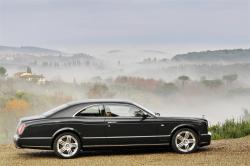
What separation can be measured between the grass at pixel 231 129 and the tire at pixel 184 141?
551 cm

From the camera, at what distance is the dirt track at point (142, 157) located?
52.9ft

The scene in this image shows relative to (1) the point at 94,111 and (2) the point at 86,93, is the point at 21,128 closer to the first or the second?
(1) the point at 94,111

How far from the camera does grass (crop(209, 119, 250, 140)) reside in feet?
75.5

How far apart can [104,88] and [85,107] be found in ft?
311

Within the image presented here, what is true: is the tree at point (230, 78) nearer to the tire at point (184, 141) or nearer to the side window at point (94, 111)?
the tire at point (184, 141)

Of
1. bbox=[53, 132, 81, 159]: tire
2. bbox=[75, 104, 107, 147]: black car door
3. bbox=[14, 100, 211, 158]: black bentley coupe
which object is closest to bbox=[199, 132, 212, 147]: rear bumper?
bbox=[14, 100, 211, 158]: black bentley coupe

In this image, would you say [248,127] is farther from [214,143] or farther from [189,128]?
[189,128]

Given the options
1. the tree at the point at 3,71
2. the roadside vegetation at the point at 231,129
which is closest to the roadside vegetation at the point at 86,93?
the tree at the point at 3,71

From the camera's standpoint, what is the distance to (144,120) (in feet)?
56.5

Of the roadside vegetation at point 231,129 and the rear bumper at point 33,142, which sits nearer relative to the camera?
the rear bumper at point 33,142

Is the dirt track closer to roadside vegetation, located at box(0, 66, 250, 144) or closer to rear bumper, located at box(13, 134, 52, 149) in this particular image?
rear bumper, located at box(13, 134, 52, 149)

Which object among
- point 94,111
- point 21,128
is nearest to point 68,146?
point 94,111

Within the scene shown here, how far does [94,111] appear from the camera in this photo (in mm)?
17188

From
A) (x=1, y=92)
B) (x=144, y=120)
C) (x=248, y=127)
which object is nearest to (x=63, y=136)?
(x=144, y=120)
